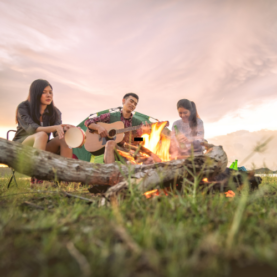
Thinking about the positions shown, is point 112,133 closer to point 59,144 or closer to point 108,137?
point 108,137

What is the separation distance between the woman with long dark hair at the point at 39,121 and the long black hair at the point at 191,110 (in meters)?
3.32

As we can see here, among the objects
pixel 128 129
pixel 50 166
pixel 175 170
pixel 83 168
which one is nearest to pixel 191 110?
pixel 128 129

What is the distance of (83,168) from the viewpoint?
252cm

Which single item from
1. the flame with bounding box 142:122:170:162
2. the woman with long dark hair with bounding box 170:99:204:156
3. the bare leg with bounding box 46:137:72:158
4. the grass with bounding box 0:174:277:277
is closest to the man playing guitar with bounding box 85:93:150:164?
the flame with bounding box 142:122:170:162

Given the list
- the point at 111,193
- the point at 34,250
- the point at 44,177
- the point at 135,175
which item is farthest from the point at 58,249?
the point at 44,177

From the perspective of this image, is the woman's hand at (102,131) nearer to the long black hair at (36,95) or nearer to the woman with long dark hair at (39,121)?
the woman with long dark hair at (39,121)

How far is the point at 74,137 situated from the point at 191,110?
3.54m

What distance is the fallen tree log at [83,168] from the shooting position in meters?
2.35

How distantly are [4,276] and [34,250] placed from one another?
0.59 feet

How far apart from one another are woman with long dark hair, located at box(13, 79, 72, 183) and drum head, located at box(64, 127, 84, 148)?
13cm

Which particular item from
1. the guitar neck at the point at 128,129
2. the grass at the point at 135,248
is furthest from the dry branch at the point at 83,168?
the guitar neck at the point at 128,129

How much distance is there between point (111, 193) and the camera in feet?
6.64

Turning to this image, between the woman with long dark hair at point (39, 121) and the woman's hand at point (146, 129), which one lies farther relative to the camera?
the woman's hand at point (146, 129)

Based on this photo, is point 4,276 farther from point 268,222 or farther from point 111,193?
point 268,222
